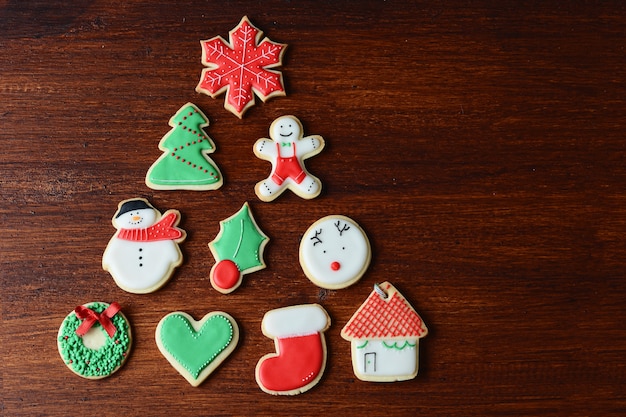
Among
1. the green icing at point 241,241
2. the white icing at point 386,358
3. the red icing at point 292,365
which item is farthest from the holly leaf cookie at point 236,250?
the white icing at point 386,358

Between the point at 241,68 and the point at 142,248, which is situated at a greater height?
the point at 241,68

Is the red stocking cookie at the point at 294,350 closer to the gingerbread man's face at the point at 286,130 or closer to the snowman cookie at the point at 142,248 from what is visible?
the snowman cookie at the point at 142,248

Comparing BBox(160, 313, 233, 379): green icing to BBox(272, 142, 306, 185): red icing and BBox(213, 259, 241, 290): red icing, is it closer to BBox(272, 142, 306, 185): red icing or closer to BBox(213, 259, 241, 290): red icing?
BBox(213, 259, 241, 290): red icing

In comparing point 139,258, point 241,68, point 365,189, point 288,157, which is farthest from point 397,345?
point 241,68

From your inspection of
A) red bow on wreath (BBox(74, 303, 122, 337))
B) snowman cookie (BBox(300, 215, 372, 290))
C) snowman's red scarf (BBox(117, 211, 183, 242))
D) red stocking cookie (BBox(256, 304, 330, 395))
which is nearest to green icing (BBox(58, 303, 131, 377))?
red bow on wreath (BBox(74, 303, 122, 337))

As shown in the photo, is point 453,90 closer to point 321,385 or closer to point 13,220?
point 321,385

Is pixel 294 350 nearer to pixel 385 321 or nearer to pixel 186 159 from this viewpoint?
pixel 385 321
